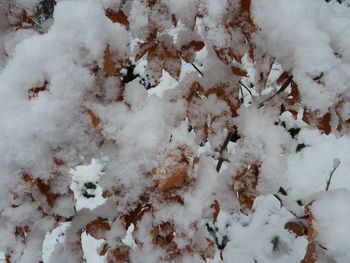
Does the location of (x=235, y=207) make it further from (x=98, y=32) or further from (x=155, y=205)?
(x=98, y=32)

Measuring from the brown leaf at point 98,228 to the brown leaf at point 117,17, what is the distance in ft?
1.66

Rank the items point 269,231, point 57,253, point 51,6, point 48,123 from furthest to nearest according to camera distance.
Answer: point 51,6 < point 269,231 < point 57,253 < point 48,123

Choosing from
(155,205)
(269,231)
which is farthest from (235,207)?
(269,231)

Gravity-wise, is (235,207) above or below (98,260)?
above

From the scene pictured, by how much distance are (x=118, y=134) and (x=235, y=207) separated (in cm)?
35

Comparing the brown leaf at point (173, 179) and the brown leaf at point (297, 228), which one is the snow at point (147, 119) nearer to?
the brown leaf at point (173, 179)

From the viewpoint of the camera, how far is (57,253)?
1146mm

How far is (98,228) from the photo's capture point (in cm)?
99

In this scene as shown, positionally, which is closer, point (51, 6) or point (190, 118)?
point (190, 118)

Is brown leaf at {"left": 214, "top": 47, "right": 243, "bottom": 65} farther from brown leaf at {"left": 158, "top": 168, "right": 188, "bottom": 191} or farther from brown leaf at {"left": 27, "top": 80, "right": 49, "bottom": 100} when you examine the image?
brown leaf at {"left": 27, "top": 80, "right": 49, "bottom": 100}

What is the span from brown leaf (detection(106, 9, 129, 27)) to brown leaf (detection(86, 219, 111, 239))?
0.51 meters

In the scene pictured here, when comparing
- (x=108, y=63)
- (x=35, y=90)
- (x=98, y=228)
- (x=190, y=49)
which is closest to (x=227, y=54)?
(x=190, y=49)

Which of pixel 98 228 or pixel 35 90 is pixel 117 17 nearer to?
pixel 35 90

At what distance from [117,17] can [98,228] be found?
20.9 inches
